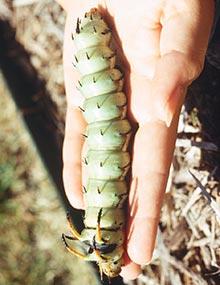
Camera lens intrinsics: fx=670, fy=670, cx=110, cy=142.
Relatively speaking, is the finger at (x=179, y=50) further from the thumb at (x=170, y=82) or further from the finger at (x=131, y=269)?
the finger at (x=131, y=269)

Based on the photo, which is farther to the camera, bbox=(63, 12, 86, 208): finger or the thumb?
bbox=(63, 12, 86, 208): finger

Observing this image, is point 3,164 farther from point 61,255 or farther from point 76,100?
point 76,100

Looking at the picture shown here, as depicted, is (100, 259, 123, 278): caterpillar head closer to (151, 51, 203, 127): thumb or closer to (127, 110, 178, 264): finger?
(127, 110, 178, 264): finger

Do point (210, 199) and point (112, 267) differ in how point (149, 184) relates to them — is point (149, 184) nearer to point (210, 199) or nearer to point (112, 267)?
point (112, 267)

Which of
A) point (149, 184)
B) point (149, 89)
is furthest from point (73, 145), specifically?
point (149, 184)

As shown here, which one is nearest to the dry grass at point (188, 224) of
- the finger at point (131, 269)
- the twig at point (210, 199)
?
the twig at point (210, 199)

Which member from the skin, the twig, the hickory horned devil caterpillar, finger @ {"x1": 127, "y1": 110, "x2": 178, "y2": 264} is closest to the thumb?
the skin

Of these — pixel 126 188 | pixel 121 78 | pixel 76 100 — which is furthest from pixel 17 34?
pixel 126 188
